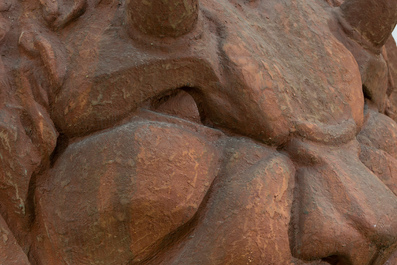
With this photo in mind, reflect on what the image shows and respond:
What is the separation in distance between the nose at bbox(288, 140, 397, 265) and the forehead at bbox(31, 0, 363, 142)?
117 mm

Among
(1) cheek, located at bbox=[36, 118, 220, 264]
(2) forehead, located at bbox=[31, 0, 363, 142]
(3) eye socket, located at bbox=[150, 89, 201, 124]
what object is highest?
(2) forehead, located at bbox=[31, 0, 363, 142]

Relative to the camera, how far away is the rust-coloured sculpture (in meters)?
0.95

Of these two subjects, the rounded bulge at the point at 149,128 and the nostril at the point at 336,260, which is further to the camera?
the nostril at the point at 336,260

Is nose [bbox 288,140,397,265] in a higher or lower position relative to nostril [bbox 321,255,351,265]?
higher

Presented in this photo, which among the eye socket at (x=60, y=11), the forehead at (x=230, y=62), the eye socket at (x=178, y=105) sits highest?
the forehead at (x=230, y=62)

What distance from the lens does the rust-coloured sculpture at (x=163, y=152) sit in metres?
0.95

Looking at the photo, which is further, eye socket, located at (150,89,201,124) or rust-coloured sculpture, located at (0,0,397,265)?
eye socket, located at (150,89,201,124)

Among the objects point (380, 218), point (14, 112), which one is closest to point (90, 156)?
point (14, 112)

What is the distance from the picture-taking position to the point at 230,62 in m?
1.06

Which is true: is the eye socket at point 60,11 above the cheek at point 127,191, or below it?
above

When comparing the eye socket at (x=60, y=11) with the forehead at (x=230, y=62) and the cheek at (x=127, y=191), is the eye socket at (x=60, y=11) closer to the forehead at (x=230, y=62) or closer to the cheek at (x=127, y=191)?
the forehead at (x=230, y=62)

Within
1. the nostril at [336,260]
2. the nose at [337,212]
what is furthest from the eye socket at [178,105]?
the nostril at [336,260]

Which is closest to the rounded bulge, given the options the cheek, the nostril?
the cheek

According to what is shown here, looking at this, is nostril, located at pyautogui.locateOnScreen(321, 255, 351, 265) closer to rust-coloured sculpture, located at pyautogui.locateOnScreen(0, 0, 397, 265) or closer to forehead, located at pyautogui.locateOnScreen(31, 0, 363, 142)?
rust-coloured sculpture, located at pyautogui.locateOnScreen(0, 0, 397, 265)
